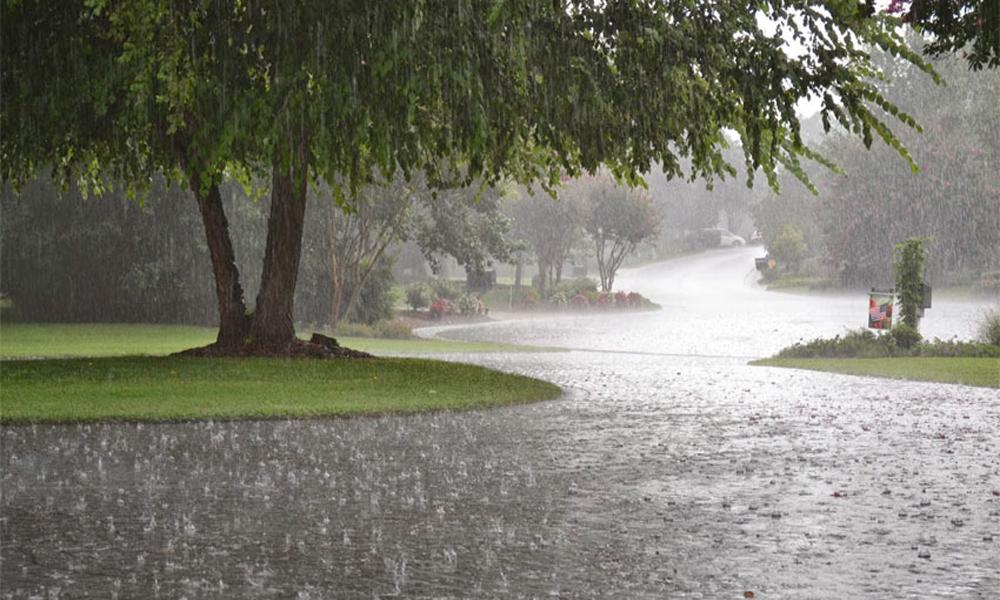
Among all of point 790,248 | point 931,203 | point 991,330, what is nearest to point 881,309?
point 991,330

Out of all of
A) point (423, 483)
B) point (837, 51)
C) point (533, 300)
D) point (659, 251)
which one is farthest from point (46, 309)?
point (659, 251)

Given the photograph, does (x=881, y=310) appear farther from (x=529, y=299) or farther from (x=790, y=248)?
(x=790, y=248)

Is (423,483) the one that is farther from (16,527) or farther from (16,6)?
(16,6)

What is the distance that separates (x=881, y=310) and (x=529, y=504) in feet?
68.7

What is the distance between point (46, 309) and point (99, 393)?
2440 cm

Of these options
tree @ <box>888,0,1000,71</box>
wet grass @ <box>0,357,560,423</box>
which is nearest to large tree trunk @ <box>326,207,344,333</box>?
wet grass @ <box>0,357,560,423</box>

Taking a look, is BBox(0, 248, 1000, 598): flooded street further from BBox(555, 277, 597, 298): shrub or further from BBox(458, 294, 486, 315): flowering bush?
BBox(555, 277, 597, 298): shrub

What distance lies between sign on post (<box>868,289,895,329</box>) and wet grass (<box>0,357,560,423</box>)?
35.8 ft

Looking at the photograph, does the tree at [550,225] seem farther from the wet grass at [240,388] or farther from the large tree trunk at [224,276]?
the wet grass at [240,388]

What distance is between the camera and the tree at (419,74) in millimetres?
14461

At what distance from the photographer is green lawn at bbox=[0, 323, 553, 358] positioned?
93.6 feet

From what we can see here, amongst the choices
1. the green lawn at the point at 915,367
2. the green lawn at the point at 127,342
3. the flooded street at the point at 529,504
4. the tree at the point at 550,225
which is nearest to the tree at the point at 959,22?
the flooded street at the point at 529,504

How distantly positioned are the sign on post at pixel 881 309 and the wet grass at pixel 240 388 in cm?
1091

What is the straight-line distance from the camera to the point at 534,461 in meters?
10.8
